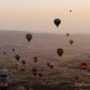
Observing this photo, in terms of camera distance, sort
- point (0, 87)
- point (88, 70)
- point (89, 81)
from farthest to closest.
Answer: point (88, 70)
point (89, 81)
point (0, 87)

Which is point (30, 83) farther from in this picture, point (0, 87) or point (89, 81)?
point (0, 87)

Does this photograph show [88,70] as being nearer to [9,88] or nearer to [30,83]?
[30,83]

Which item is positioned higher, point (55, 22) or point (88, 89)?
point (55, 22)

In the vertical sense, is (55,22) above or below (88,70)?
above

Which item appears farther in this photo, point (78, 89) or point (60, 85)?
point (60, 85)

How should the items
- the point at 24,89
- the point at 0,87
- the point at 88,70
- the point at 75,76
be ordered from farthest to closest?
the point at 88,70 < the point at 75,76 < the point at 24,89 < the point at 0,87

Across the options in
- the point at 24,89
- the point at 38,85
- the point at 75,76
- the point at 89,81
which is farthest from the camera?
the point at 75,76

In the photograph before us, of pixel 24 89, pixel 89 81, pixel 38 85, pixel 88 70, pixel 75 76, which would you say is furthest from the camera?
pixel 88 70

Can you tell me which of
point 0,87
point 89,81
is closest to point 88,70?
point 89,81

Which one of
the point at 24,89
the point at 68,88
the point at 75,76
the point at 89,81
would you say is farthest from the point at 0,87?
the point at 75,76
